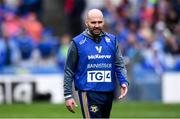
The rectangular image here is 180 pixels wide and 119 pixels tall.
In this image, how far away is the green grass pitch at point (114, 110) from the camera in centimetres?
1830

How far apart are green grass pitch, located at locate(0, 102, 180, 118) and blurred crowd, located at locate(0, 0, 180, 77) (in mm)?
1263

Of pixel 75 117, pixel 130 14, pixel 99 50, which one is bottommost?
pixel 75 117

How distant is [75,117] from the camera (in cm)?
1800

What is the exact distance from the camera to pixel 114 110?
64.1 feet

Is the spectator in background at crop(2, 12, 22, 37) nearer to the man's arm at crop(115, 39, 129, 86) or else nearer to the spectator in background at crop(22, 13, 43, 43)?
the spectator in background at crop(22, 13, 43, 43)

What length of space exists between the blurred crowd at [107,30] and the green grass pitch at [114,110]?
1.26 metres

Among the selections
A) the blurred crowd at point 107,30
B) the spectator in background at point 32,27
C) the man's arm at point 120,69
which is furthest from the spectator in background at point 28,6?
the man's arm at point 120,69

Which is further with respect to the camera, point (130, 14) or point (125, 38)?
point (130, 14)

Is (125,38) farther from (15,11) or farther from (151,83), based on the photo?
(15,11)

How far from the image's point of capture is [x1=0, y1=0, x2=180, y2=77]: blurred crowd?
22.0m

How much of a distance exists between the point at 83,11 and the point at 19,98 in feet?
15.3

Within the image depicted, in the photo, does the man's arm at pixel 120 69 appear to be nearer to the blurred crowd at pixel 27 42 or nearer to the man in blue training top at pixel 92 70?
the man in blue training top at pixel 92 70

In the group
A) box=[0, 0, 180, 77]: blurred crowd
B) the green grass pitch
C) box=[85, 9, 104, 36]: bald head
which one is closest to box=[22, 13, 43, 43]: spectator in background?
box=[0, 0, 180, 77]: blurred crowd

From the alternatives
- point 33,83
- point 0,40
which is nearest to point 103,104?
point 33,83
